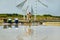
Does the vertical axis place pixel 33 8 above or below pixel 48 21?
above

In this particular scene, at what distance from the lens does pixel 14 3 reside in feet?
10.4

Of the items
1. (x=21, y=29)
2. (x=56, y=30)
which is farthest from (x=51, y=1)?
(x=21, y=29)

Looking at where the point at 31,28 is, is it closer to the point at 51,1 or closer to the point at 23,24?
the point at 23,24

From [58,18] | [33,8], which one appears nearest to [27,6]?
[33,8]

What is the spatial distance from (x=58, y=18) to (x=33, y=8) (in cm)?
50

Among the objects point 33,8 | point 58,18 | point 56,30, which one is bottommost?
point 56,30

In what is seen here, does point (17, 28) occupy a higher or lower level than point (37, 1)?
lower

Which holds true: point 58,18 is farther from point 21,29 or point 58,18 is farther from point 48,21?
point 21,29

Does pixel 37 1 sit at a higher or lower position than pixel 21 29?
higher

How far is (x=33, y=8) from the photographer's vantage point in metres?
3.16

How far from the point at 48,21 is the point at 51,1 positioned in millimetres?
369

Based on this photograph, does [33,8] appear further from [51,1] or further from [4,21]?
[4,21]

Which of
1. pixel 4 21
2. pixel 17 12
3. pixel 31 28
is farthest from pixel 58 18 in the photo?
pixel 4 21

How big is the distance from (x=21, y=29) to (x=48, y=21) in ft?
1.72
